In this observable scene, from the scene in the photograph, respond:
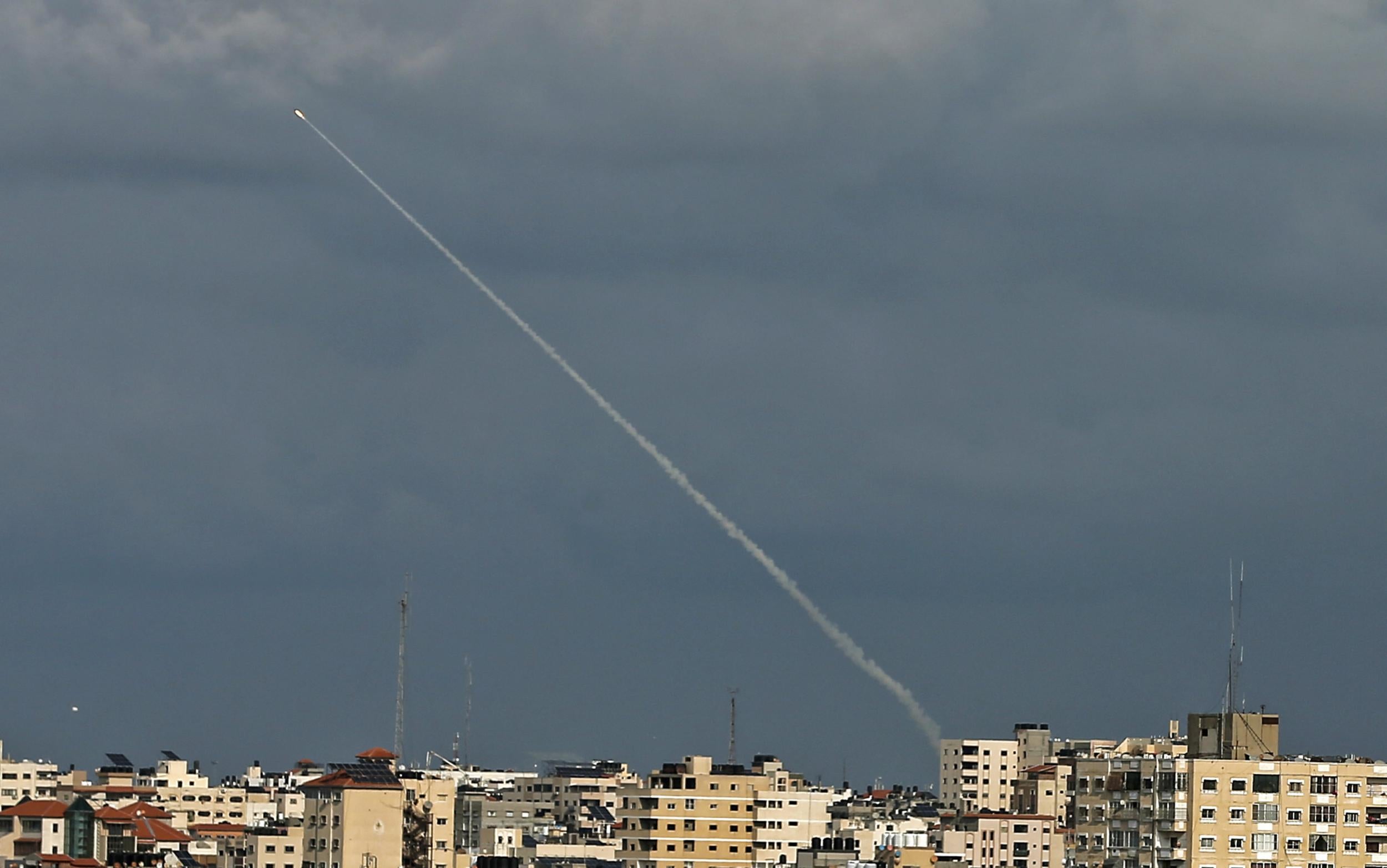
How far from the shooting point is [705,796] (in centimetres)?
19950

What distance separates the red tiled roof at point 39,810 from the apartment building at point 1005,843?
61.6 metres

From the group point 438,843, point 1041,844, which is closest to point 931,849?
point 1041,844

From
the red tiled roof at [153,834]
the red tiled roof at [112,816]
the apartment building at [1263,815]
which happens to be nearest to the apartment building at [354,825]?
the red tiled roof at [112,816]

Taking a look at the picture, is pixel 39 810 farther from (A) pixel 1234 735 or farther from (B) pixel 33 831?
(A) pixel 1234 735

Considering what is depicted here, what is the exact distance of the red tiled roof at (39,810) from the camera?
18438 centimetres

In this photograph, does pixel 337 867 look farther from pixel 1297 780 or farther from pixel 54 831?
pixel 1297 780

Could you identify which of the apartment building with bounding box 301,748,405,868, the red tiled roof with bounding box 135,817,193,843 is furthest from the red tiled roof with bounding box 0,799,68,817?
the apartment building with bounding box 301,748,405,868

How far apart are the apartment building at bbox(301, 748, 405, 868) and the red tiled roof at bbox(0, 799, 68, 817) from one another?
3318cm

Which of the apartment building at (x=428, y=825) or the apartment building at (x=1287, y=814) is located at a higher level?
the apartment building at (x=1287, y=814)

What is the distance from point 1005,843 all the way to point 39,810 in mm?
68524

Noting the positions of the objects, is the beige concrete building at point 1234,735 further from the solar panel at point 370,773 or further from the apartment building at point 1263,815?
the solar panel at point 370,773

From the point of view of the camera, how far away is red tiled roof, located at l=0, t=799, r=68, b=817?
184 metres

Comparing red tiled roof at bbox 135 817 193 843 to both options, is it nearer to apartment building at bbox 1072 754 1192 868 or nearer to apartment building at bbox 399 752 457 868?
apartment building at bbox 399 752 457 868

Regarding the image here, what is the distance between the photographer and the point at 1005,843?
193 meters
